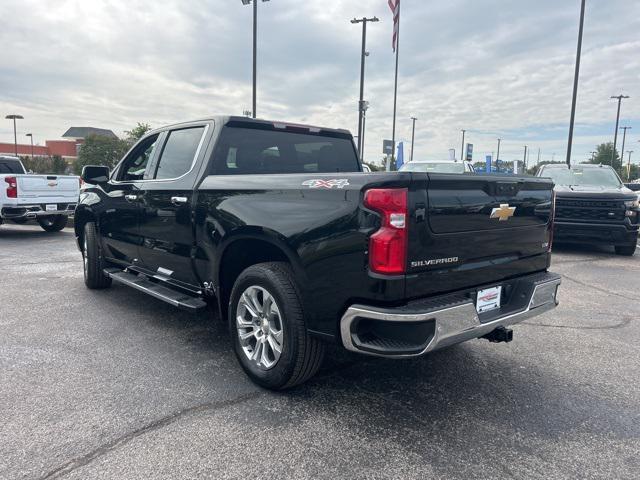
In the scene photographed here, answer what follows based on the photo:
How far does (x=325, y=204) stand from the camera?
111 inches

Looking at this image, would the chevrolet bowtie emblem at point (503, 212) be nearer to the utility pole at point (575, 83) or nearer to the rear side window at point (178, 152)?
the rear side window at point (178, 152)

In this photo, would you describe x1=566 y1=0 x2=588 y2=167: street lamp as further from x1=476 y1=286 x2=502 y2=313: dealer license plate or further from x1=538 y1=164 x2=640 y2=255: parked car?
x1=476 y1=286 x2=502 y2=313: dealer license plate

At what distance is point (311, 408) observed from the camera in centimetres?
306

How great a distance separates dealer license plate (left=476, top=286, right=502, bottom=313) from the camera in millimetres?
2998

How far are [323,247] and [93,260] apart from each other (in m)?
4.07

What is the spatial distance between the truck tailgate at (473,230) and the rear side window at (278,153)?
189 centimetres

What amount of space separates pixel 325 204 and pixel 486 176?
1051 mm

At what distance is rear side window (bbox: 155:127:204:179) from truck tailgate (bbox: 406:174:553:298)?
226 centimetres

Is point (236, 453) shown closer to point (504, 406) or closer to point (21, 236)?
point (504, 406)

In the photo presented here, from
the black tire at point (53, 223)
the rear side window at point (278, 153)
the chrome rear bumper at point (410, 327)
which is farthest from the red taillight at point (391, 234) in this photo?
the black tire at point (53, 223)

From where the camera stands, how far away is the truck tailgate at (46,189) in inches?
415

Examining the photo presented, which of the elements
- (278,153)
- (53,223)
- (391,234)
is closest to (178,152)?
(278,153)

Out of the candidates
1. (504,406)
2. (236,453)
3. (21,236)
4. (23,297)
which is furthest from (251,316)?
(21,236)

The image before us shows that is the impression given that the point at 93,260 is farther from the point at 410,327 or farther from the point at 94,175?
the point at 410,327
